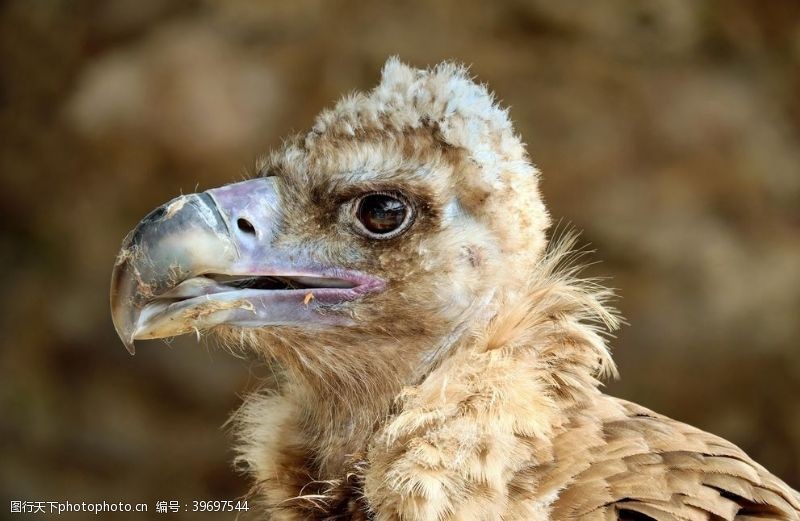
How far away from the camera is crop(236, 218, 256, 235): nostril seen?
2.11 m

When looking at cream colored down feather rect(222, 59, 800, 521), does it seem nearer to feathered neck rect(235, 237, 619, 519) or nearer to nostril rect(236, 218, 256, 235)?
feathered neck rect(235, 237, 619, 519)

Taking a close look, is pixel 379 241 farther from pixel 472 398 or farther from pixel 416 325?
pixel 472 398

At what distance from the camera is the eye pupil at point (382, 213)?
212 centimetres

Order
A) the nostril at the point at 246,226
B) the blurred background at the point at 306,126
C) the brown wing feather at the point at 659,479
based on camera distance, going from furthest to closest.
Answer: the blurred background at the point at 306,126 → the nostril at the point at 246,226 → the brown wing feather at the point at 659,479

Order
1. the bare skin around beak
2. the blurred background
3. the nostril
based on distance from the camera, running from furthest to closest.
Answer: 1. the blurred background
2. the nostril
3. the bare skin around beak

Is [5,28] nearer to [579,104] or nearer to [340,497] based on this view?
[579,104]

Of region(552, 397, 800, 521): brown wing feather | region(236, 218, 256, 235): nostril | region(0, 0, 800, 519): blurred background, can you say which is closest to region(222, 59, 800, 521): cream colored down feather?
region(552, 397, 800, 521): brown wing feather

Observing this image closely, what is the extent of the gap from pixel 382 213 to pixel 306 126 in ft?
11.7

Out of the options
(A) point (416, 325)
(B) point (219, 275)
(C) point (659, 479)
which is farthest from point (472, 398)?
(B) point (219, 275)

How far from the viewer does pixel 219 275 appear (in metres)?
2.07

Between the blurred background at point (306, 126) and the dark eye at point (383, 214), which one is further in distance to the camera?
the blurred background at point (306, 126)

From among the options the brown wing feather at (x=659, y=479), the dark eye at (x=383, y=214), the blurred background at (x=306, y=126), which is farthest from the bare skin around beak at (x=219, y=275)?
the blurred background at (x=306, y=126)

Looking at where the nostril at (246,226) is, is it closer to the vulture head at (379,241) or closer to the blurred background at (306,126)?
the vulture head at (379,241)

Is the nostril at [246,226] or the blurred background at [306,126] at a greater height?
the blurred background at [306,126]
